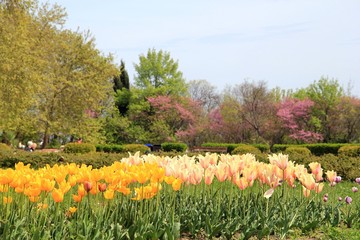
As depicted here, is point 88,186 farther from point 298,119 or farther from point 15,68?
point 298,119

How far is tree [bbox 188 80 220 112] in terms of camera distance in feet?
169

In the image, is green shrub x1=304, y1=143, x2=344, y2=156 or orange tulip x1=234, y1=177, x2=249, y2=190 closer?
orange tulip x1=234, y1=177, x2=249, y2=190

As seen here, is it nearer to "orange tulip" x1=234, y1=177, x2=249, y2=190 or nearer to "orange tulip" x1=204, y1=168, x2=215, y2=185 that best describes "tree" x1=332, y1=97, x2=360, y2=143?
"orange tulip" x1=234, y1=177, x2=249, y2=190

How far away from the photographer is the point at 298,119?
121ft

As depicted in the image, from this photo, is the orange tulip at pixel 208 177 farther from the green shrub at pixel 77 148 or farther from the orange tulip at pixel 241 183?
the green shrub at pixel 77 148

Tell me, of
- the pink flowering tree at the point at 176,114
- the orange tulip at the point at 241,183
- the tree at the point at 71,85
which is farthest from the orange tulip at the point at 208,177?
the pink flowering tree at the point at 176,114

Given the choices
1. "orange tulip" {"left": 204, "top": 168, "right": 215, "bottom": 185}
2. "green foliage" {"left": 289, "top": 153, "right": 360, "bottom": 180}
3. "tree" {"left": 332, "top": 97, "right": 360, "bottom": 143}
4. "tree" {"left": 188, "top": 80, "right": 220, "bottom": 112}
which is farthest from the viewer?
"tree" {"left": 188, "top": 80, "right": 220, "bottom": 112}

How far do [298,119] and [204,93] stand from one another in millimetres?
16292

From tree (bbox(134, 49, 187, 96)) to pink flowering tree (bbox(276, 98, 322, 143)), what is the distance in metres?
12.1

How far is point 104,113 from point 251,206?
124ft

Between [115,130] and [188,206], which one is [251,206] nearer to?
[188,206]

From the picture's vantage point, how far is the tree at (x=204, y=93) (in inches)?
2023

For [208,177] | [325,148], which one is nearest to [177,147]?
[325,148]

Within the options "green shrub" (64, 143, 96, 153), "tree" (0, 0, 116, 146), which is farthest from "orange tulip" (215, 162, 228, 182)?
"tree" (0, 0, 116, 146)
